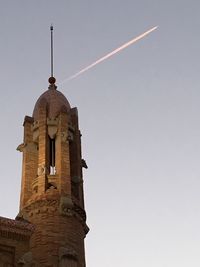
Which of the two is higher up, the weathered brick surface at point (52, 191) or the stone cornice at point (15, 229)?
the weathered brick surface at point (52, 191)

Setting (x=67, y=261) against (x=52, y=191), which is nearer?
(x=67, y=261)

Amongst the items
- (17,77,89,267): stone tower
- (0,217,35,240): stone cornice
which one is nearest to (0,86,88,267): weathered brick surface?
(17,77,89,267): stone tower

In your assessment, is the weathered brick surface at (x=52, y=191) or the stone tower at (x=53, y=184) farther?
the stone tower at (x=53, y=184)

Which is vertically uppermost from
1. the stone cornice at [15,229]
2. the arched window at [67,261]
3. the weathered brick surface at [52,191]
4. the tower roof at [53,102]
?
the tower roof at [53,102]

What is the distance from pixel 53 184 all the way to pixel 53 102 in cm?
672

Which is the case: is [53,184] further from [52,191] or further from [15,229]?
[15,229]

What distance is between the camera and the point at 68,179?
38375mm

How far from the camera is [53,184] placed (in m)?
38.4

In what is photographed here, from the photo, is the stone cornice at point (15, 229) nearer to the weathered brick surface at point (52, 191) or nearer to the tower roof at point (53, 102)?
the weathered brick surface at point (52, 191)

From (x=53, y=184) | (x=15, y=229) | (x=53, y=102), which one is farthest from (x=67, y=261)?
(x=53, y=102)

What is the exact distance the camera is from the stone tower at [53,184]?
35156 mm

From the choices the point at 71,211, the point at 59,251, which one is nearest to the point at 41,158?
the point at 71,211

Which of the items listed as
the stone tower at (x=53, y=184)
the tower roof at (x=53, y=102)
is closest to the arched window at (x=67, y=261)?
the stone tower at (x=53, y=184)

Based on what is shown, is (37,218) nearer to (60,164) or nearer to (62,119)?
(60,164)
